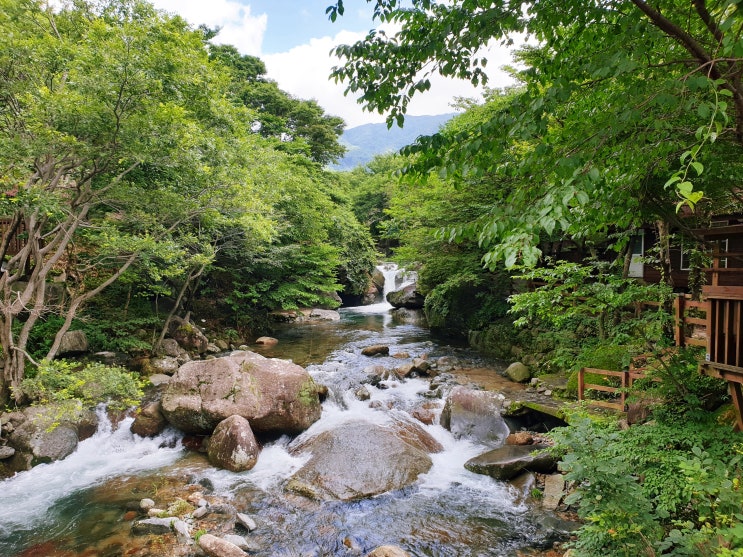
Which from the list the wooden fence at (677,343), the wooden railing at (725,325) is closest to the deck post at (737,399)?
the wooden railing at (725,325)

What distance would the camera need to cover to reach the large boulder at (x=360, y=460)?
23.7 feet

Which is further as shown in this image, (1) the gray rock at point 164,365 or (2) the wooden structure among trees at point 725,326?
(1) the gray rock at point 164,365

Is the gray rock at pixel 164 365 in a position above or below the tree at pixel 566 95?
below

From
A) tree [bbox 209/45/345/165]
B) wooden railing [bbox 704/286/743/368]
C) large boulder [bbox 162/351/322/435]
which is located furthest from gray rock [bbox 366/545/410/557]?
tree [bbox 209/45/345/165]

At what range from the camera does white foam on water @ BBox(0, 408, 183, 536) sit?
6547 millimetres

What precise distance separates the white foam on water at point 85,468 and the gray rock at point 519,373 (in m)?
9.23

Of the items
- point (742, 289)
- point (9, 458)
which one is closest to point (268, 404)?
point (9, 458)

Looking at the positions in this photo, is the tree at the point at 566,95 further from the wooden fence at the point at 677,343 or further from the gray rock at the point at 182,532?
the gray rock at the point at 182,532

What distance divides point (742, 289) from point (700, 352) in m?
1.82

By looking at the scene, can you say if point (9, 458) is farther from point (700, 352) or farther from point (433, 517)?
point (700, 352)

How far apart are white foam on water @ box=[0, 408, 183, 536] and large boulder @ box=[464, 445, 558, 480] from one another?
21.0ft

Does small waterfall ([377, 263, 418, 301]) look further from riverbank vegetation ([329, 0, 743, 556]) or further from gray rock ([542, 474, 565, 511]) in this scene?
riverbank vegetation ([329, 0, 743, 556])

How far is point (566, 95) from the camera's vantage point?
3.02 meters

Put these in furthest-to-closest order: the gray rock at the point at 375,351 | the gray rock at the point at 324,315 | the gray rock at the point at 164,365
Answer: the gray rock at the point at 324,315
the gray rock at the point at 375,351
the gray rock at the point at 164,365
